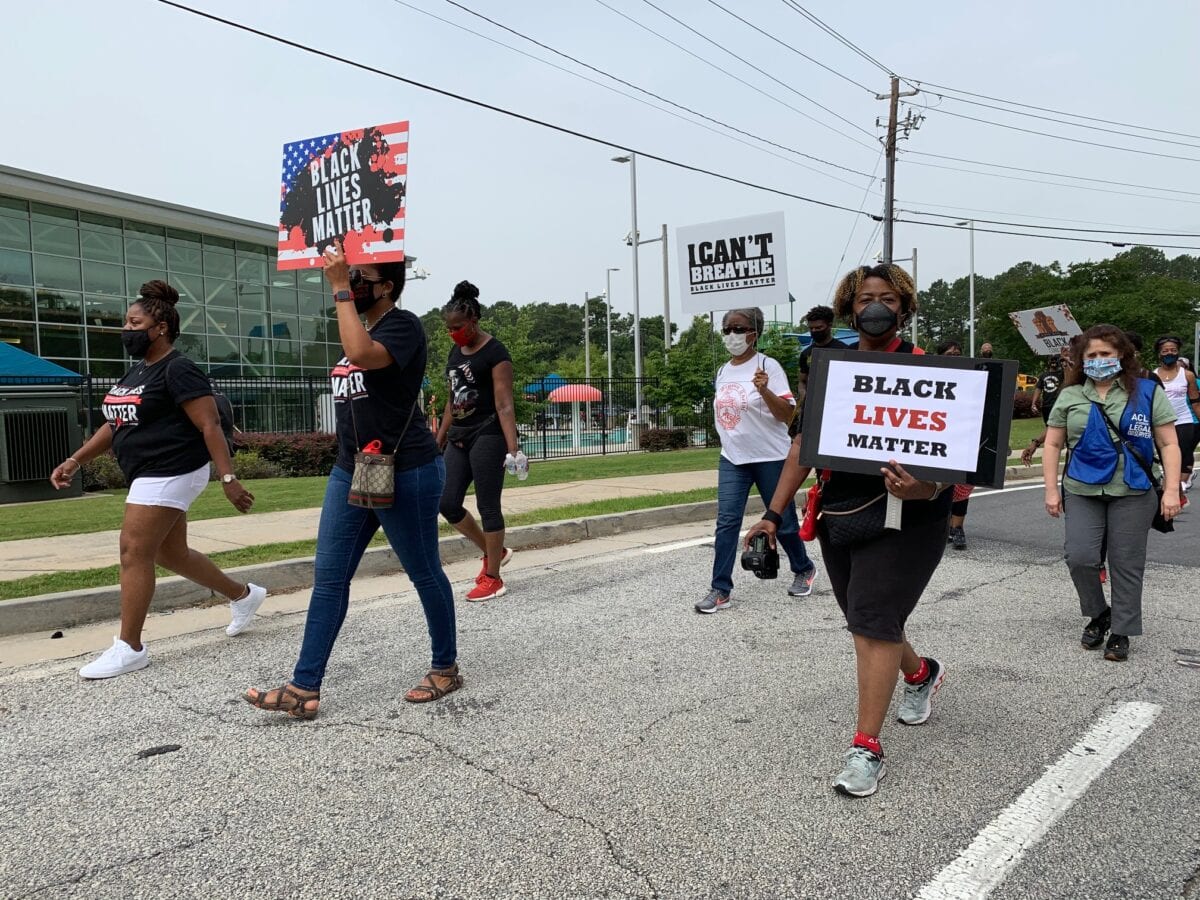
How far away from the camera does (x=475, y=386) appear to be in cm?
605

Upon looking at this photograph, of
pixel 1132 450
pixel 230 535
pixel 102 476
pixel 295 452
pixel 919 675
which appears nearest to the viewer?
pixel 919 675

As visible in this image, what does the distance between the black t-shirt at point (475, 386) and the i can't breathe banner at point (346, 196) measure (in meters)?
1.94

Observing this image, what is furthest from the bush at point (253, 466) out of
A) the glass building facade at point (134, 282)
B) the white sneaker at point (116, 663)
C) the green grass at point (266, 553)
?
the white sneaker at point (116, 663)

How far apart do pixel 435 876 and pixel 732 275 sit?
10.3 meters

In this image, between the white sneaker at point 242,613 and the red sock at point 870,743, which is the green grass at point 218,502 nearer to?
the white sneaker at point 242,613

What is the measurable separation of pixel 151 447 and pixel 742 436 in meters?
3.38

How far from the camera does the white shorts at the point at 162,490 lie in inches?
177

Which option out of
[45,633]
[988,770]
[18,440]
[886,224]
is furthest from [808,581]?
[886,224]

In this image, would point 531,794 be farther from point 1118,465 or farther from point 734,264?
point 734,264

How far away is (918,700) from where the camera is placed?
3.78 m

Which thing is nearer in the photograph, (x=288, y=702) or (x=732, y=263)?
(x=288, y=702)

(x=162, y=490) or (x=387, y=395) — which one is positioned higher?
(x=387, y=395)

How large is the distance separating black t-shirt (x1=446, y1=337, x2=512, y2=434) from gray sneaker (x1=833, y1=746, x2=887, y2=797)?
11.7 feet

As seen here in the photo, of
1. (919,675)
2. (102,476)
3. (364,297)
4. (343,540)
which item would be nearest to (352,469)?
(343,540)
